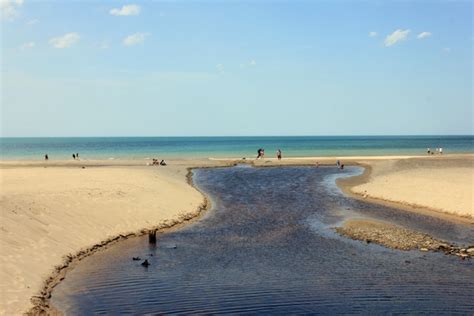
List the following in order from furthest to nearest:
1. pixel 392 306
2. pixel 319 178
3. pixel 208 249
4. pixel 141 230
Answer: pixel 319 178 < pixel 141 230 < pixel 208 249 < pixel 392 306

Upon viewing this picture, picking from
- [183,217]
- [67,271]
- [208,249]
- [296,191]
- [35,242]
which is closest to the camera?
[67,271]

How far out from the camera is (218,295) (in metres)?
16.7

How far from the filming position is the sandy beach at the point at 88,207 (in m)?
18.1

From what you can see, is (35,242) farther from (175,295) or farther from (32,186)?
(32,186)

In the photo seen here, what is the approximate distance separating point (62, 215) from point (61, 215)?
71mm

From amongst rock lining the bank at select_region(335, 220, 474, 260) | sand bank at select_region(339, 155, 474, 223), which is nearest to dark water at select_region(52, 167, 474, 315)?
rock lining the bank at select_region(335, 220, 474, 260)

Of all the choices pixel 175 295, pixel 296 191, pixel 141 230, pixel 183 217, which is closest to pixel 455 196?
pixel 296 191

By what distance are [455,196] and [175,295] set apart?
26.2 m

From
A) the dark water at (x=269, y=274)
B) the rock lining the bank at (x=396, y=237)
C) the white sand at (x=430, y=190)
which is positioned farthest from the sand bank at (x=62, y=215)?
the white sand at (x=430, y=190)

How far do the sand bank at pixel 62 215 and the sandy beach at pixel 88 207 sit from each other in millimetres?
29

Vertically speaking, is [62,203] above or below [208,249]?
above

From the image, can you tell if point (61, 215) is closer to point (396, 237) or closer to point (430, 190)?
point (396, 237)

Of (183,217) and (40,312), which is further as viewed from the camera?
(183,217)

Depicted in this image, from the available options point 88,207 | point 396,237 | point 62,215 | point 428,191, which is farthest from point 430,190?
point 62,215
